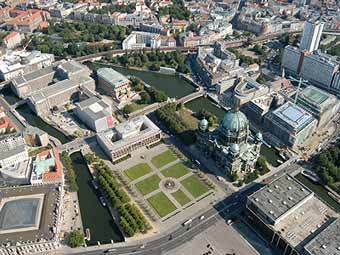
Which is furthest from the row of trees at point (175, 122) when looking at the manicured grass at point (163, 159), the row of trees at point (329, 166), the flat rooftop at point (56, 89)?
the row of trees at point (329, 166)

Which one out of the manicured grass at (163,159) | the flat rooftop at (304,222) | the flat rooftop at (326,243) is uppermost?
the flat rooftop at (326,243)

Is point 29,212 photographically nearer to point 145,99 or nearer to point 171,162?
point 171,162

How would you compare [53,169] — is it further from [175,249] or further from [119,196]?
[175,249]

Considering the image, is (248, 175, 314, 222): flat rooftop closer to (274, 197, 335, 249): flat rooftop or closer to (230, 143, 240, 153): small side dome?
(274, 197, 335, 249): flat rooftop

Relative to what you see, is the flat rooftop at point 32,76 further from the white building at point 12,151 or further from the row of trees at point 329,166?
the row of trees at point 329,166

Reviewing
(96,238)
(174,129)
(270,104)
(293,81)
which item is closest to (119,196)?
(96,238)

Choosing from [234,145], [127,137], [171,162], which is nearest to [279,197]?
[234,145]
